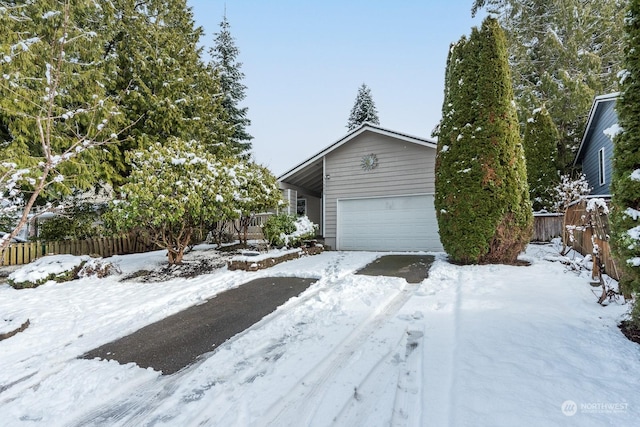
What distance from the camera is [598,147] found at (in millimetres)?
11539

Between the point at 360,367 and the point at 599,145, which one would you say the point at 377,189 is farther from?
A: the point at 599,145

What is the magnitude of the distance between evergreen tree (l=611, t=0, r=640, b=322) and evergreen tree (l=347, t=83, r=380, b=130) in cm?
2421

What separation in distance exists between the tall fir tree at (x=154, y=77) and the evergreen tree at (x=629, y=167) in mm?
11356

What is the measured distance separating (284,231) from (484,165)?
219 inches

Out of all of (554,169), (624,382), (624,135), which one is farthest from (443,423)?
(554,169)

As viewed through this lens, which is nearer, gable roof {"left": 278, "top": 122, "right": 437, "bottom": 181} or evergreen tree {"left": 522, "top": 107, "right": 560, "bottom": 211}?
gable roof {"left": 278, "top": 122, "right": 437, "bottom": 181}

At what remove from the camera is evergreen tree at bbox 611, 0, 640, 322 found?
2.79m

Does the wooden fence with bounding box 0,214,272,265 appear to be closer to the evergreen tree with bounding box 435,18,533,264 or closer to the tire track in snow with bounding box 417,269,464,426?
the tire track in snow with bounding box 417,269,464,426

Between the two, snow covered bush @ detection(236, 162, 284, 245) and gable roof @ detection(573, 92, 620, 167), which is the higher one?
gable roof @ detection(573, 92, 620, 167)

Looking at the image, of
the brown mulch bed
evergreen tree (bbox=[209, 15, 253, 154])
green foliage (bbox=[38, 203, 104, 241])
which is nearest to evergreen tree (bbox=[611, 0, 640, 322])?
the brown mulch bed

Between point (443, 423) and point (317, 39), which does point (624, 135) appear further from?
point (317, 39)

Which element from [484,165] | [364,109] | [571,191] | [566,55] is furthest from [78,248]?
[364,109]

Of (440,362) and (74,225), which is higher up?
(74,225)

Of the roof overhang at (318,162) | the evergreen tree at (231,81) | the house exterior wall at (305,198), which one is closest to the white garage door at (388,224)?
the roof overhang at (318,162)
